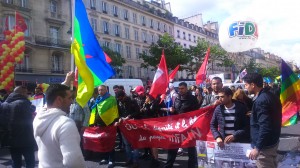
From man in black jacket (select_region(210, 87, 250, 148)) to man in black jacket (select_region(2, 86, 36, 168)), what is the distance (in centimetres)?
→ 309

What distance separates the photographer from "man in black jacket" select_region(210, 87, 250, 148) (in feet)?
14.0

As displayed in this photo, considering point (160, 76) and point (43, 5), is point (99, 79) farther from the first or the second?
point (43, 5)

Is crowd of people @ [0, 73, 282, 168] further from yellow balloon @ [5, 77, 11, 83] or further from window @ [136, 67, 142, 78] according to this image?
window @ [136, 67, 142, 78]

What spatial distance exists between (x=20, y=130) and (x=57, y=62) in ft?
94.8

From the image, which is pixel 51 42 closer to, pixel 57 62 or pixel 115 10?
pixel 57 62

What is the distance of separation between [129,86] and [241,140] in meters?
19.0

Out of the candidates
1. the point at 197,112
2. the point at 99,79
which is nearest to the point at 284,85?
the point at 197,112

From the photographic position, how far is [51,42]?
31078 millimetres

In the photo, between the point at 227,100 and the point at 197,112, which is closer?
the point at 227,100

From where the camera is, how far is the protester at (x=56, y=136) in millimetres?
2240

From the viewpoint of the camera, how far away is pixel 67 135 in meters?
2.24

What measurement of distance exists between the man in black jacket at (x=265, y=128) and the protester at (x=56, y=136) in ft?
7.06

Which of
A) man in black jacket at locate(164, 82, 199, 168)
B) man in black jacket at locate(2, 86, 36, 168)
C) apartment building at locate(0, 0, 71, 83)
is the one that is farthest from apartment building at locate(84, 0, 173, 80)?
man in black jacket at locate(2, 86, 36, 168)

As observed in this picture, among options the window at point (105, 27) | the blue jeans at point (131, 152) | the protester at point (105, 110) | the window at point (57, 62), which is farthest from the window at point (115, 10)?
the blue jeans at point (131, 152)
